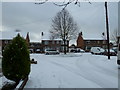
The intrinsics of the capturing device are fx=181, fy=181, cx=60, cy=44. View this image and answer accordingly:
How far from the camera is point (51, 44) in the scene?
2923 inches

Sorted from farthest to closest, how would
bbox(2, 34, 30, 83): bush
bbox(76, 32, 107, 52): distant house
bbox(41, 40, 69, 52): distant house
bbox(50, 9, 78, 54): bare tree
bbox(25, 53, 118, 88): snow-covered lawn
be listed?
1. bbox(76, 32, 107, 52): distant house
2. bbox(41, 40, 69, 52): distant house
3. bbox(50, 9, 78, 54): bare tree
4. bbox(25, 53, 118, 88): snow-covered lawn
5. bbox(2, 34, 30, 83): bush

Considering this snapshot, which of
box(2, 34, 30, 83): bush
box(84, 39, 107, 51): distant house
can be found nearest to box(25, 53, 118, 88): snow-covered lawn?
box(2, 34, 30, 83): bush

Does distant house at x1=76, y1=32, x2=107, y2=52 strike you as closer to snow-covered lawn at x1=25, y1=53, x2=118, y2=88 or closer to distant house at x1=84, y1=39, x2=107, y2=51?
distant house at x1=84, y1=39, x2=107, y2=51

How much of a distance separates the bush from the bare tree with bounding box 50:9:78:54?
107 ft

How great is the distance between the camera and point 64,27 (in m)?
40.4

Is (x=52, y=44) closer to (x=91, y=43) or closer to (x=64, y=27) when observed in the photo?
(x=91, y=43)

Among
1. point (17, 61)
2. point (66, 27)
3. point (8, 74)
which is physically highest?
point (66, 27)

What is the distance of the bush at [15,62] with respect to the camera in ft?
24.4

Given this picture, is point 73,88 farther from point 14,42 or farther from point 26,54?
point 14,42

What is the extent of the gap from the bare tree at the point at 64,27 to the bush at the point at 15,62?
3246cm

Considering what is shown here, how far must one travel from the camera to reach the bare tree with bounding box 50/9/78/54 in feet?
133

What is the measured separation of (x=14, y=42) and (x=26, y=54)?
75 cm

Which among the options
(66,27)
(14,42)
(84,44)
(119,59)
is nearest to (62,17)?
(66,27)

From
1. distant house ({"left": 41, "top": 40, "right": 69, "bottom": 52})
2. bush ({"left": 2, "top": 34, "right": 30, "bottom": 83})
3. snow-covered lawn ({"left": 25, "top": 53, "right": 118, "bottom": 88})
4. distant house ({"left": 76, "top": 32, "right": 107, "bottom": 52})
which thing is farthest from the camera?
distant house ({"left": 76, "top": 32, "right": 107, "bottom": 52})
